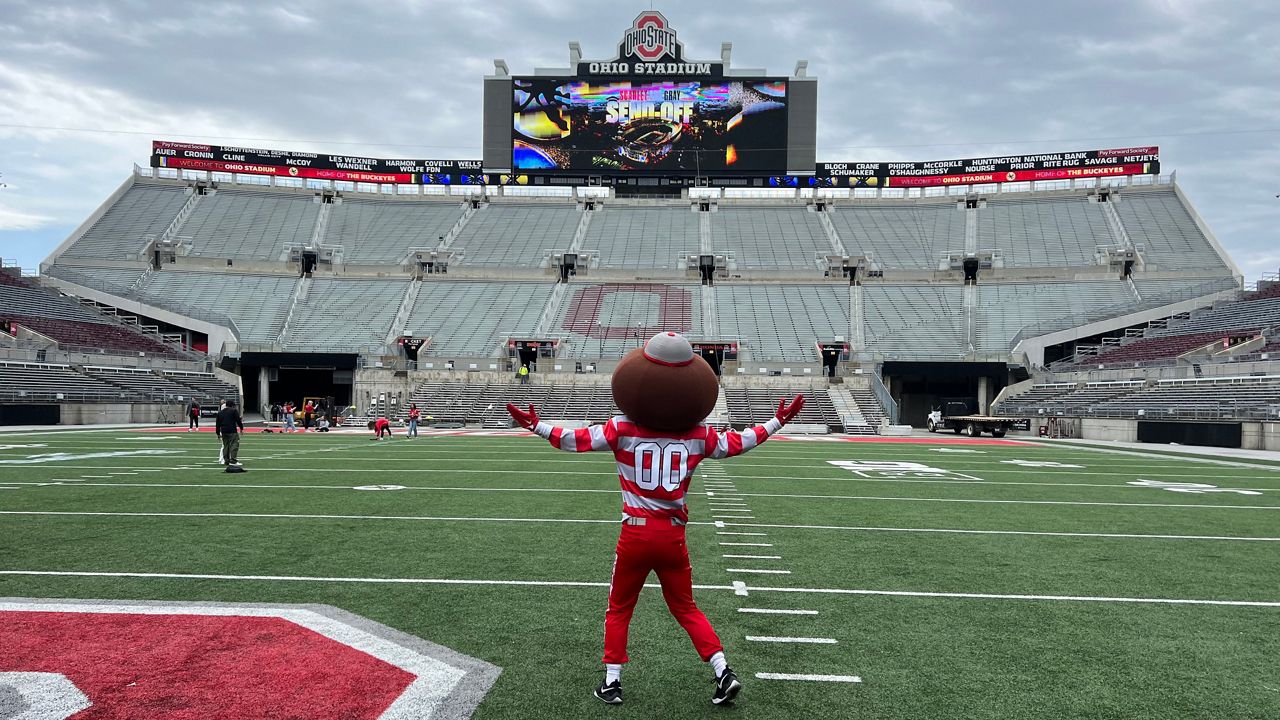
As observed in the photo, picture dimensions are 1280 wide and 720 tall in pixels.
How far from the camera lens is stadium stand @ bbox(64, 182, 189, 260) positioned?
4875 cm

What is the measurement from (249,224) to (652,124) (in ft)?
90.1

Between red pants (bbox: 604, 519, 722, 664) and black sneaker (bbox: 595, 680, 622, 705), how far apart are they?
210 mm

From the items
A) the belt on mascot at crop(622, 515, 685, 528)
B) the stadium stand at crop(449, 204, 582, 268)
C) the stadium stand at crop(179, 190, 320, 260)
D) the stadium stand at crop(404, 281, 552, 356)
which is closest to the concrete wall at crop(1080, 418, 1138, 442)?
the stadium stand at crop(404, 281, 552, 356)

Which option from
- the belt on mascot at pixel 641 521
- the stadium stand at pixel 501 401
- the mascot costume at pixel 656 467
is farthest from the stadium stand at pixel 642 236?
the belt on mascot at pixel 641 521

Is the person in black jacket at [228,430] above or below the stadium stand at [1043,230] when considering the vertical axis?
below

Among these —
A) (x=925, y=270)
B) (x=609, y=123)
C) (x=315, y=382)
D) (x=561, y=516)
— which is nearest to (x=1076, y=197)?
(x=925, y=270)

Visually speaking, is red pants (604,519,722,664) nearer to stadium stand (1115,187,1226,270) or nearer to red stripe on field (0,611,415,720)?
red stripe on field (0,611,415,720)

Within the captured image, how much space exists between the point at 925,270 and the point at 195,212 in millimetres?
47337

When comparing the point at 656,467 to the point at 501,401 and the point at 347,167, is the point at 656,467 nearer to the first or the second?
the point at 501,401

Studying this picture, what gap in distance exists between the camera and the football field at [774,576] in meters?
4.21

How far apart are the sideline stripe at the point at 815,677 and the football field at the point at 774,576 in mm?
25

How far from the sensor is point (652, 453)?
169 inches

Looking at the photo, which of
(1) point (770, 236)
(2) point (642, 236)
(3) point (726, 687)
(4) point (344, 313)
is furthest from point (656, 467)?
(1) point (770, 236)

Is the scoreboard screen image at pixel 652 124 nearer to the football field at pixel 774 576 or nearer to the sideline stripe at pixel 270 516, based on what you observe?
the football field at pixel 774 576
